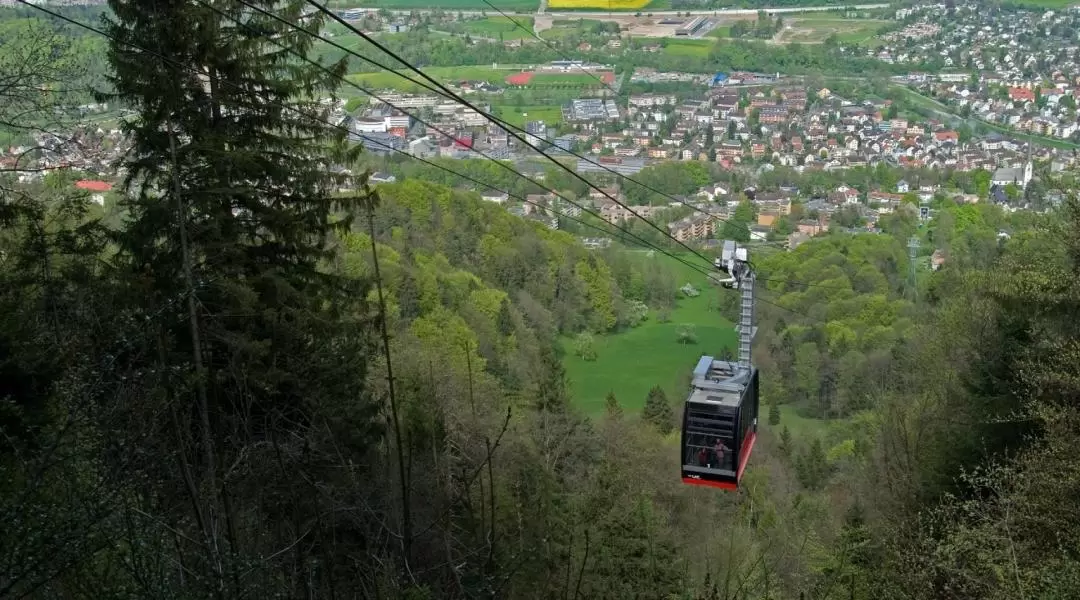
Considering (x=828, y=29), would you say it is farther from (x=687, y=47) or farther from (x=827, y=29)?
(x=687, y=47)

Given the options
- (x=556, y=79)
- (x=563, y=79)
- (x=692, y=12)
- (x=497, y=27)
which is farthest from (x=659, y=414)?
(x=692, y=12)

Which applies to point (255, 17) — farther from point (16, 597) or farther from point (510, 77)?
point (510, 77)

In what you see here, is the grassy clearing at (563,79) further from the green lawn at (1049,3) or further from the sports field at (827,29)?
the green lawn at (1049,3)

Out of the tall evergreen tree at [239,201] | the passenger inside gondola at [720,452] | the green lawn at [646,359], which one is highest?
the tall evergreen tree at [239,201]

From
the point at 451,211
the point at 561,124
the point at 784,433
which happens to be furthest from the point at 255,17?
the point at 561,124

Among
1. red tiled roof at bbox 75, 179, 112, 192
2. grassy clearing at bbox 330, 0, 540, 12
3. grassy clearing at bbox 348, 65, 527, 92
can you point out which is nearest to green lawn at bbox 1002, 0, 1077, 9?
grassy clearing at bbox 330, 0, 540, 12

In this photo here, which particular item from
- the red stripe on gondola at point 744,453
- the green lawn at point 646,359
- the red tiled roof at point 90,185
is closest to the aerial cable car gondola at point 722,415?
the red stripe on gondola at point 744,453

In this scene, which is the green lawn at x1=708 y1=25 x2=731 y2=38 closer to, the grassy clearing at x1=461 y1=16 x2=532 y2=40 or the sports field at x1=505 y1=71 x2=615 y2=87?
the sports field at x1=505 y1=71 x2=615 y2=87
